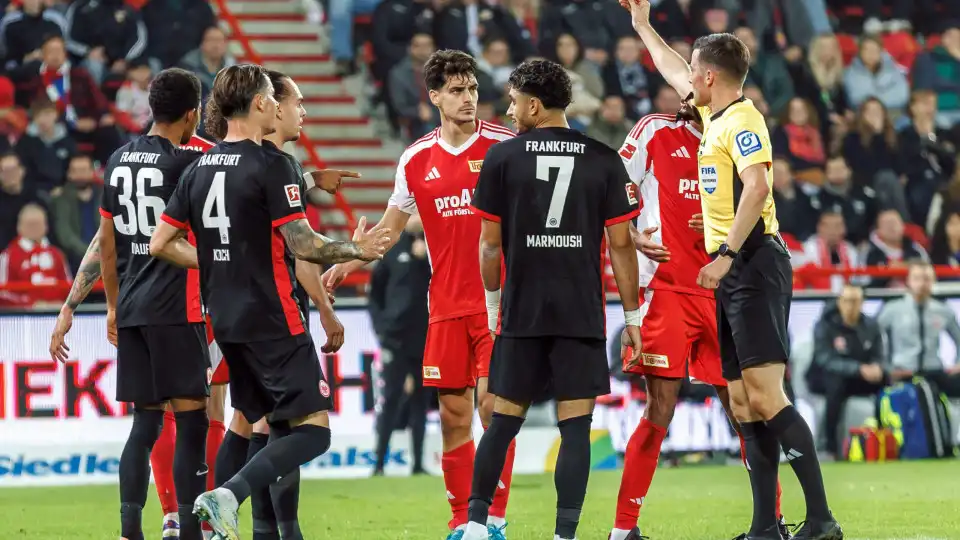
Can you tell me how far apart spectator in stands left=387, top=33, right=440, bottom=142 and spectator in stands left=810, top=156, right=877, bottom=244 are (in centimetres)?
457

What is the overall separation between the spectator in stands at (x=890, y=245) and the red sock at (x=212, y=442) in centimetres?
888

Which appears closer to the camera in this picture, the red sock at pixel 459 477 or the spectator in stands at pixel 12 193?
the red sock at pixel 459 477

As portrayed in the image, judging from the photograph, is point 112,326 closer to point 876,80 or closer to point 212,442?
point 212,442

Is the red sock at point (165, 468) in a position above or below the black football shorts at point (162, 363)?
below

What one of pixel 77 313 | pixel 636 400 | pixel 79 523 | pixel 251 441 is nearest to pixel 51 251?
pixel 77 313

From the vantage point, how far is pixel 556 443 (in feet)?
42.4

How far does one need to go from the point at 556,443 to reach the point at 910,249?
500 cm

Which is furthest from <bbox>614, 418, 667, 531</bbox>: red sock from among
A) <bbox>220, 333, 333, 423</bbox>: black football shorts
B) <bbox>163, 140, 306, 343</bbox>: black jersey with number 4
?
<bbox>163, 140, 306, 343</bbox>: black jersey with number 4

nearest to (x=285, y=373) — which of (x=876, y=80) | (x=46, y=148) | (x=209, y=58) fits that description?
(x=46, y=148)

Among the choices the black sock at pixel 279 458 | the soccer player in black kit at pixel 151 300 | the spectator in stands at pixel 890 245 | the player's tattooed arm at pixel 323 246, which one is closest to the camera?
the black sock at pixel 279 458

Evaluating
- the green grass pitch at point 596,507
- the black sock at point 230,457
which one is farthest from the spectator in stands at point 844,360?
the black sock at point 230,457

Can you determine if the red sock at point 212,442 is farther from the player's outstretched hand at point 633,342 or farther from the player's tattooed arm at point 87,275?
the player's outstretched hand at point 633,342

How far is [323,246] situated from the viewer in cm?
615

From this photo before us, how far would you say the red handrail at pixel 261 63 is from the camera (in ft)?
53.7
